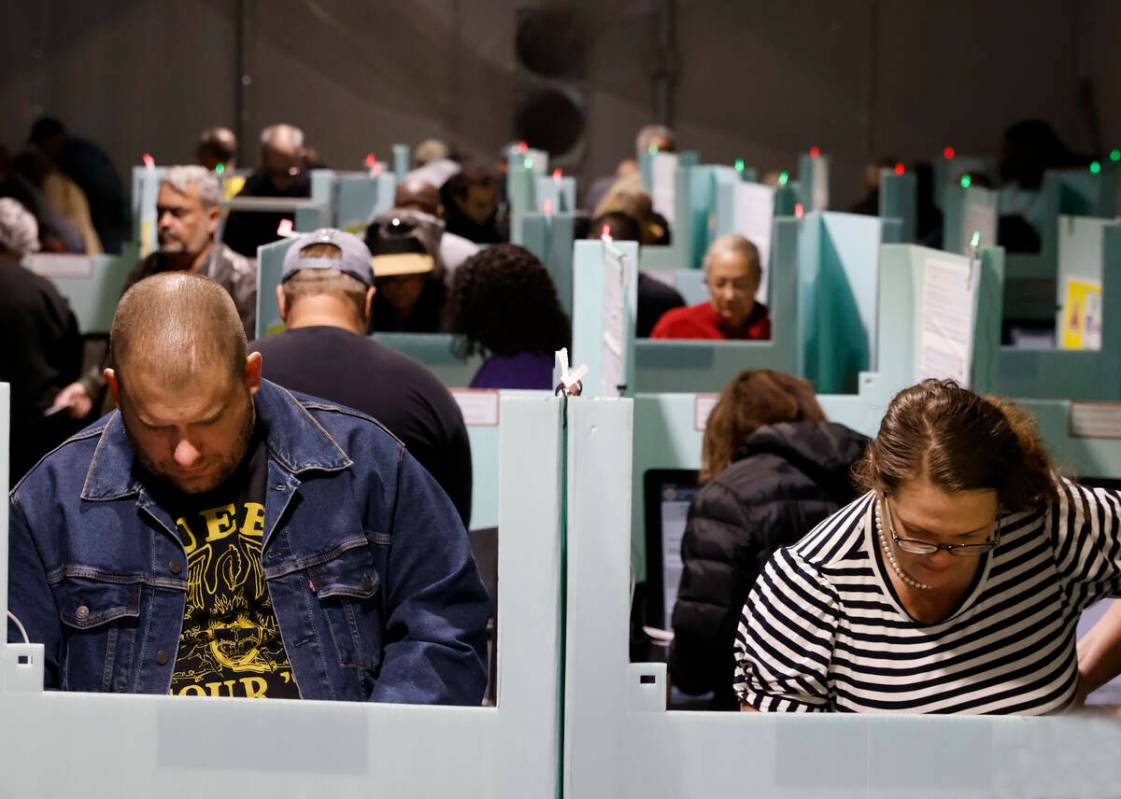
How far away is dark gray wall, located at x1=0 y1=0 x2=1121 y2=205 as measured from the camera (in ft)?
45.3

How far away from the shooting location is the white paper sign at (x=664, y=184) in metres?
9.77

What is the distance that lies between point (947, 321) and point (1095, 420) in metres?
0.41

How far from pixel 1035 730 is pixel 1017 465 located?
1.83 feet

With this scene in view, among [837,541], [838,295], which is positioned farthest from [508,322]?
[837,541]

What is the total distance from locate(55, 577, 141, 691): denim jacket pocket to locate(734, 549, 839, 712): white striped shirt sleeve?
70cm

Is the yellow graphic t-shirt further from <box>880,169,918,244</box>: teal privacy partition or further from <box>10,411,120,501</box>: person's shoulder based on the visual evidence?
<box>880,169,918,244</box>: teal privacy partition

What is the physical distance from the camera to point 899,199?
9008 millimetres

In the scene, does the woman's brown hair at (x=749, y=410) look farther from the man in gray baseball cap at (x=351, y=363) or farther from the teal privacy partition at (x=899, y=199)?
the teal privacy partition at (x=899, y=199)

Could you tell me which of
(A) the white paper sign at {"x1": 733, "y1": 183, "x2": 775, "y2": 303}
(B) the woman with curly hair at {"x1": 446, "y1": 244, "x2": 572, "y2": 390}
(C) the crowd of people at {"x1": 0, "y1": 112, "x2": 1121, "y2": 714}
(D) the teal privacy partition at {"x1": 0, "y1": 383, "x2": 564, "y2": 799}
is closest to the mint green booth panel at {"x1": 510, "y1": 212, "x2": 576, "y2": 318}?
(A) the white paper sign at {"x1": 733, "y1": 183, "x2": 775, "y2": 303}

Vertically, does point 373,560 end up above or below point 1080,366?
below

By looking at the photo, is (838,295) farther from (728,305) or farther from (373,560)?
(373,560)

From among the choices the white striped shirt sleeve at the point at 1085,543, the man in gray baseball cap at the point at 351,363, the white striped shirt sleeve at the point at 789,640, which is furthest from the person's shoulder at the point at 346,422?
the man in gray baseball cap at the point at 351,363

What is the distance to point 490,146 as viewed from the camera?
14.1m

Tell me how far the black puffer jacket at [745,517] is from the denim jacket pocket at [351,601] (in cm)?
128
